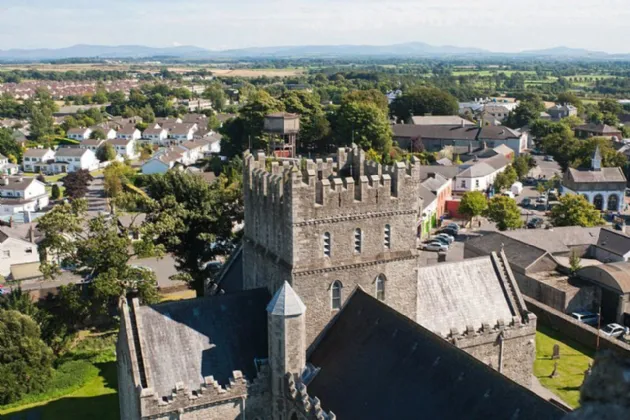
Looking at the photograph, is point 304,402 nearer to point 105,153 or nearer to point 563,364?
point 563,364

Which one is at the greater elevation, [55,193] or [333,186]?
[333,186]

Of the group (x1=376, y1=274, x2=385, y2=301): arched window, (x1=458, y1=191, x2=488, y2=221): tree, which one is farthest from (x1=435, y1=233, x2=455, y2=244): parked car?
(x1=376, y1=274, x2=385, y2=301): arched window

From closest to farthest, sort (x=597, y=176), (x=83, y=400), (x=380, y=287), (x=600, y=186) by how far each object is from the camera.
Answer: (x=380, y=287) < (x=83, y=400) < (x=600, y=186) < (x=597, y=176)

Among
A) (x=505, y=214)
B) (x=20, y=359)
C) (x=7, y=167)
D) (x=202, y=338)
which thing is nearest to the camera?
(x=202, y=338)

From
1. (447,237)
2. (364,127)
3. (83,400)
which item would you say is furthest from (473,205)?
(83,400)

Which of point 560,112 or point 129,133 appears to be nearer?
point 129,133

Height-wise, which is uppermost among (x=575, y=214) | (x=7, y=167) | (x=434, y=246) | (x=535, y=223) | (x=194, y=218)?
(x=194, y=218)

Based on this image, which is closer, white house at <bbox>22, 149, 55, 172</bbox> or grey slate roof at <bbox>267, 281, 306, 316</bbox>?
grey slate roof at <bbox>267, 281, 306, 316</bbox>

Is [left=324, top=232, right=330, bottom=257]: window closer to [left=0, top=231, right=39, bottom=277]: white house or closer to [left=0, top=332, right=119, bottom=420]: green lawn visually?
[left=0, top=332, right=119, bottom=420]: green lawn
